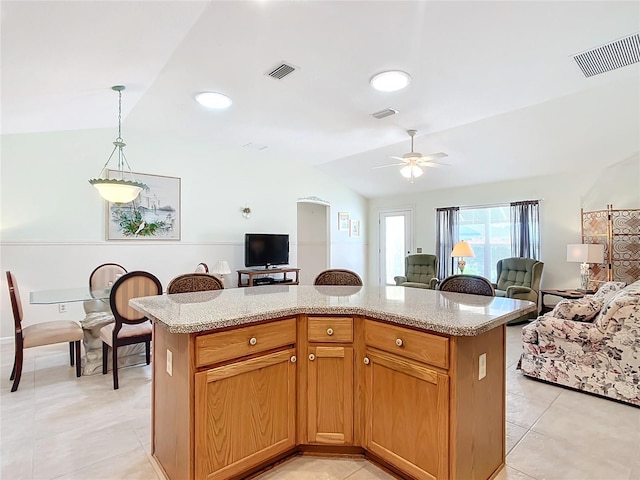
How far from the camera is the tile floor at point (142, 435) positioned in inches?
77.2

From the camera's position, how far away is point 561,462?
2.05 metres

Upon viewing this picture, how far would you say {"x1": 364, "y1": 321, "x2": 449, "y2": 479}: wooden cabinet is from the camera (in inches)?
64.4

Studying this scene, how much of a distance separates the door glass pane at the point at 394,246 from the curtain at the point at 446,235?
95 cm

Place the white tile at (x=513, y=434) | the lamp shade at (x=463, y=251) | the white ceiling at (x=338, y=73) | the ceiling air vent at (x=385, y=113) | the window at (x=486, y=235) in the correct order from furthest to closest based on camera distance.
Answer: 1. the window at (x=486, y=235)
2. the lamp shade at (x=463, y=251)
3. the ceiling air vent at (x=385, y=113)
4. the white ceiling at (x=338, y=73)
5. the white tile at (x=513, y=434)

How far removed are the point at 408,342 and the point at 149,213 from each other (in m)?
4.73

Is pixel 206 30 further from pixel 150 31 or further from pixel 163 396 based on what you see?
pixel 163 396

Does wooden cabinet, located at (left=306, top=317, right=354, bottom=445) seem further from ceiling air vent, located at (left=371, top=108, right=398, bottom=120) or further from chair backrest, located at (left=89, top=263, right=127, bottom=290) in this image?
chair backrest, located at (left=89, top=263, right=127, bottom=290)

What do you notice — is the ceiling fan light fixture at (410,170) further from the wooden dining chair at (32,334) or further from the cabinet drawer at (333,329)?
the wooden dining chair at (32,334)

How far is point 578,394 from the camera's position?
117 inches

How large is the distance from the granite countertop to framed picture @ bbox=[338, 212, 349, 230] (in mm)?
5495

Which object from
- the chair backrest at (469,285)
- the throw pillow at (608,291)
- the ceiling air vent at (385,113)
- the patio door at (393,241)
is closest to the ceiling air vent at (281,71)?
the ceiling air vent at (385,113)

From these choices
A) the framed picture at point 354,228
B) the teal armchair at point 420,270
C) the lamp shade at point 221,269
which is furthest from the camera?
the framed picture at point 354,228

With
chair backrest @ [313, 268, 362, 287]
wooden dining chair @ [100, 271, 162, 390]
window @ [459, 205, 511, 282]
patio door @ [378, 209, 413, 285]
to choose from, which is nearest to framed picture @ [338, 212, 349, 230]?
patio door @ [378, 209, 413, 285]

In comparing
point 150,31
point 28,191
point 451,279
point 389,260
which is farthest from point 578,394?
point 28,191
